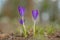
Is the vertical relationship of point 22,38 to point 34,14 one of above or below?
below

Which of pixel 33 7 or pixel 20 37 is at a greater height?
pixel 33 7

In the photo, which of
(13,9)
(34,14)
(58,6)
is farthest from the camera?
(13,9)

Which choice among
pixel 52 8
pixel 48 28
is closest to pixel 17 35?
pixel 48 28

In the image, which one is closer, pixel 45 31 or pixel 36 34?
pixel 36 34

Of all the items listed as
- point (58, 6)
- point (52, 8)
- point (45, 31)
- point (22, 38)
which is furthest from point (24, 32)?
point (58, 6)

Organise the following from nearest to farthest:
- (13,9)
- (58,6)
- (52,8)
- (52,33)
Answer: (52,33) → (52,8) → (58,6) → (13,9)

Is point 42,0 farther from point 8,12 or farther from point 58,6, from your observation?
point 8,12

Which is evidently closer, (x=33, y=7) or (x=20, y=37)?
(x=20, y=37)

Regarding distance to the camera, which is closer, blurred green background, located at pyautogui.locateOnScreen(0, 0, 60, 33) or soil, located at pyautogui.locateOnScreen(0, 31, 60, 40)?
soil, located at pyautogui.locateOnScreen(0, 31, 60, 40)

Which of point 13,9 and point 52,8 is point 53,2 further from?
point 13,9

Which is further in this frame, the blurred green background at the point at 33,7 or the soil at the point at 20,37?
the blurred green background at the point at 33,7
